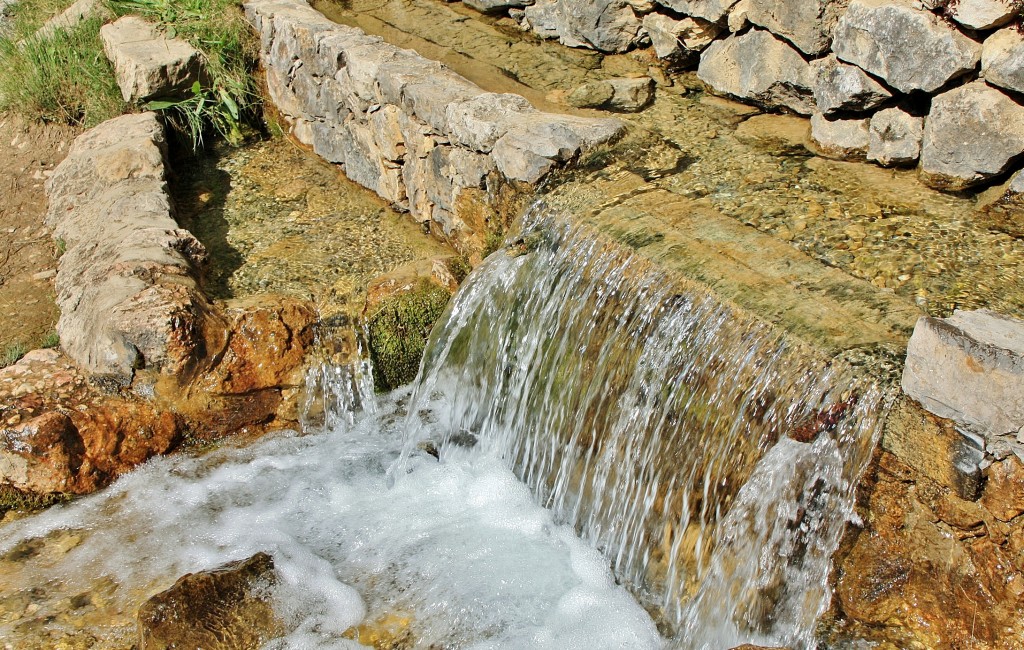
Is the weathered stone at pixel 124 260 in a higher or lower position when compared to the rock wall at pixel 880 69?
lower

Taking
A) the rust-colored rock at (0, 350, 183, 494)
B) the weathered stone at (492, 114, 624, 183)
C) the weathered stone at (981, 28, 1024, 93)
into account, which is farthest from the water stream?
the weathered stone at (981, 28, 1024, 93)

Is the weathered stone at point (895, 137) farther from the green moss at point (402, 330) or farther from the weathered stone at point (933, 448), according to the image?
the green moss at point (402, 330)

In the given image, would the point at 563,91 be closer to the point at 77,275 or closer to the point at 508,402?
the point at 508,402

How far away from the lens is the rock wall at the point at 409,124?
4344 millimetres

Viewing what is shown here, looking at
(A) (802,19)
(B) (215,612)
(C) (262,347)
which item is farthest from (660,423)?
(A) (802,19)

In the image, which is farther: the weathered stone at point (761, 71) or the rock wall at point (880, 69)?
the weathered stone at point (761, 71)

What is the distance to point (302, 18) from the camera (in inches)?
227

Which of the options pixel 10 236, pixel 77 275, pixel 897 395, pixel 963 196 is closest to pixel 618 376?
pixel 897 395

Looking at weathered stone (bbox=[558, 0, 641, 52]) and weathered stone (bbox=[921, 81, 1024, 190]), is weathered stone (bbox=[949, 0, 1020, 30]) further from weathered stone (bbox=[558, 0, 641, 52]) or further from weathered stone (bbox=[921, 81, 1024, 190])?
weathered stone (bbox=[558, 0, 641, 52])

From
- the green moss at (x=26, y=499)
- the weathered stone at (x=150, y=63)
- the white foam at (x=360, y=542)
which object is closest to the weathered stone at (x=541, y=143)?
the white foam at (x=360, y=542)

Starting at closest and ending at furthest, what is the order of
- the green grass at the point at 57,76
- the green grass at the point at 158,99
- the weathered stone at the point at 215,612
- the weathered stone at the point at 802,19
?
the weathered stone at the point at 215,612 < the weathered stone at the point at 802,19 < the green grass at the point at 158,99 < the green grass at the point at 57,76

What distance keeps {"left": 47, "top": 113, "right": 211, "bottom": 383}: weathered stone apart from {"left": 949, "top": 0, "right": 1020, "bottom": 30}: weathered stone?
3523 millimetres

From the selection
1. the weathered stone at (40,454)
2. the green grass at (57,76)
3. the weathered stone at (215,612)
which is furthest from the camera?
the green grass at (57,76)

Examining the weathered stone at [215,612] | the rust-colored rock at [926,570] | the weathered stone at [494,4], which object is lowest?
the weathered stone at [215,612]
